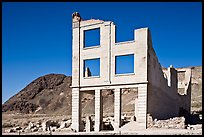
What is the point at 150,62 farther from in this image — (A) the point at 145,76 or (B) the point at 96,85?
(B) the point at 96,85

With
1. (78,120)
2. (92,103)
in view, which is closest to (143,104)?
(78,120)

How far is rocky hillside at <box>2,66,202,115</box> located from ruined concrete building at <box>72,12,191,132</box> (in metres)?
35.4

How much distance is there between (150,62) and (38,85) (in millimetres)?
90557

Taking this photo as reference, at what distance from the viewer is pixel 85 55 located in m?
31.7

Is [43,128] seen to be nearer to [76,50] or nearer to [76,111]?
[76,111]

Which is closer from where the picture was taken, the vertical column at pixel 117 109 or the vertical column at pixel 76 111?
the vertical column at pixel 117 109

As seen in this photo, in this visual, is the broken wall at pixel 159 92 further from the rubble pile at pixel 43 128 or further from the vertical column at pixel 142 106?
the rubble pile at pixel 43 128

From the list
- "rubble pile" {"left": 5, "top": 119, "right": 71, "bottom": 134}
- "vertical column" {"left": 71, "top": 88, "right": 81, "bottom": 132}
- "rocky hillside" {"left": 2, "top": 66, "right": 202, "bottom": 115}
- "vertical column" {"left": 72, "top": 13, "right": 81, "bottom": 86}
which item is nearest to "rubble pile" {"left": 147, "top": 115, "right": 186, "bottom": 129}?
"vertical column" {"left": 71, "top": 88, "right": 81, "bottom": 132}

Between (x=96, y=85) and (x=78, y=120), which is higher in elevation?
(x=96, y=85)

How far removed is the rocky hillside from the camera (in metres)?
78.4

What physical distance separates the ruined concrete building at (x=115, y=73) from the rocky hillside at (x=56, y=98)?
1395 inches

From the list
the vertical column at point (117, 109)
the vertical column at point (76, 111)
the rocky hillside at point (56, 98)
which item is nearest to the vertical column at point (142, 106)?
the vertical column at point (117, 109)

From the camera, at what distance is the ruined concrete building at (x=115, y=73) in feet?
93.9

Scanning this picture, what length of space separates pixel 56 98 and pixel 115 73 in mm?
70282
